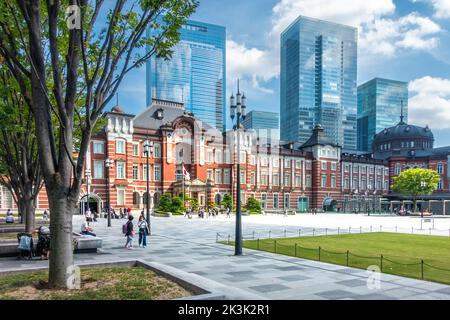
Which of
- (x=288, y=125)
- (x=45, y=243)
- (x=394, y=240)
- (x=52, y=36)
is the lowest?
(x=394, y=240)

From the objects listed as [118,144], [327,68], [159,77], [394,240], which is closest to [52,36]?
[394,240]

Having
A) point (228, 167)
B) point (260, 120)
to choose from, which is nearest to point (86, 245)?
point (260, 120)

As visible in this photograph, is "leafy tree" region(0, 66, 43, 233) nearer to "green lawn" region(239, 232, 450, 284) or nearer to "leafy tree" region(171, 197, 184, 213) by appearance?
"green lawn" region(239, 232, 450, 284)

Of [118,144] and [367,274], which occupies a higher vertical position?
[118,144]

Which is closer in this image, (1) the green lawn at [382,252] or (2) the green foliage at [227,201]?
(1) the green lawn at [382,252]

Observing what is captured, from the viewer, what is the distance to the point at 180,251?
16266 mm

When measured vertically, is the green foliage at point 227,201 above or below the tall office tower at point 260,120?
below

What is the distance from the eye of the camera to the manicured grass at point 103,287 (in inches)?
274

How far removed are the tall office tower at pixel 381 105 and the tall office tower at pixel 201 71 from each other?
2809 inches

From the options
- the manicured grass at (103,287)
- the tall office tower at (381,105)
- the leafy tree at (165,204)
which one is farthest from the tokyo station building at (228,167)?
the tall office tower at (381,105)

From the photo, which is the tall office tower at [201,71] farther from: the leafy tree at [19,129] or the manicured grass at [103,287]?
the manicured grass at [103,287]

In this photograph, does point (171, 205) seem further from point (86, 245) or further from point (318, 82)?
point (318, 82)
